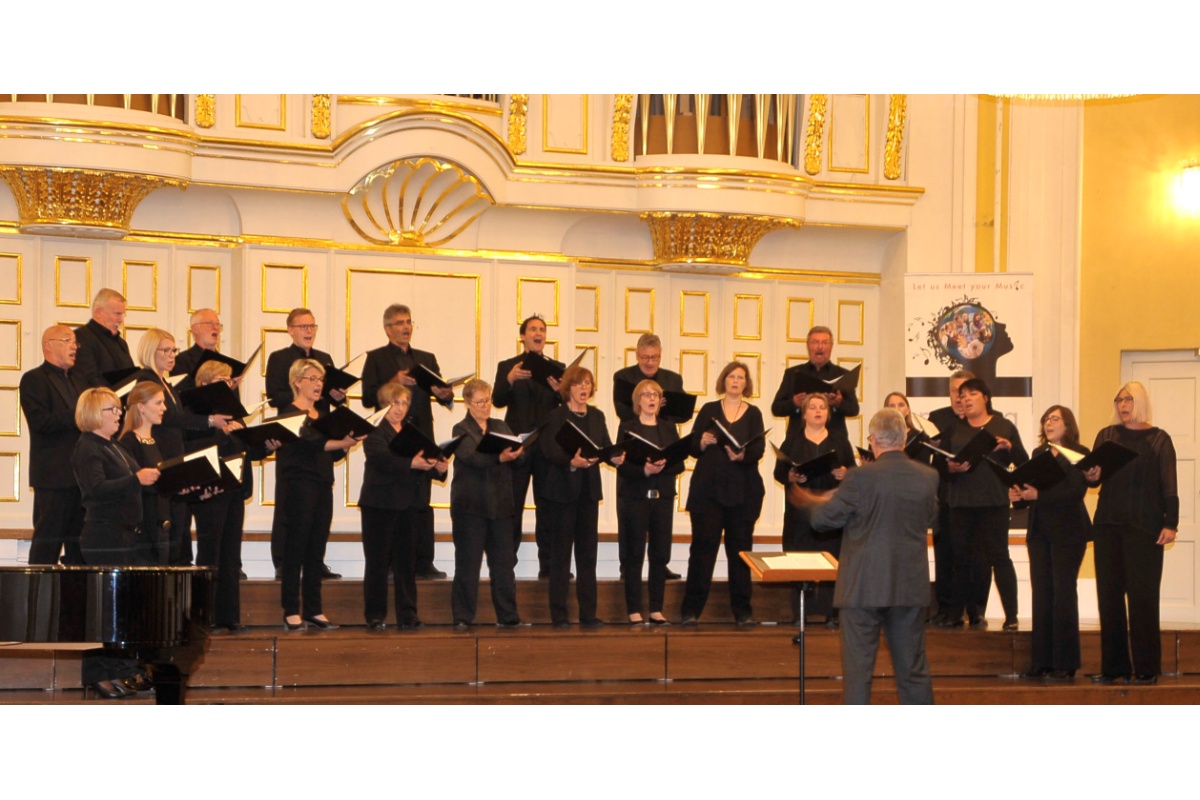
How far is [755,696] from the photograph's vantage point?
819cm

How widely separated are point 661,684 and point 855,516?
7.32ft

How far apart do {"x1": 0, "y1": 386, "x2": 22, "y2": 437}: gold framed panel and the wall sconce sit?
844 cm

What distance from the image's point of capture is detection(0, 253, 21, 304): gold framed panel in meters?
9.84

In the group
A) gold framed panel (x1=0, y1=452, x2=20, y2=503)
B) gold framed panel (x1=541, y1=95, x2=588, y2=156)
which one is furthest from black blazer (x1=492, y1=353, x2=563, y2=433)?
gold framed panel (x1=0, y1=452, x2=20, y2=503)

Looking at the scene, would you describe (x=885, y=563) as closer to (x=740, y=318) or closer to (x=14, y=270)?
(x=740, y=318)

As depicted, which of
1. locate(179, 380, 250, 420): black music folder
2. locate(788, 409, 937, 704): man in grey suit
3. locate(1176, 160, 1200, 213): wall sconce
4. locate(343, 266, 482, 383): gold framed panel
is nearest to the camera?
locate(788, 409, 937, 704): man in grey suit

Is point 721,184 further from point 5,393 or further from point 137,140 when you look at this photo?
point 5,393

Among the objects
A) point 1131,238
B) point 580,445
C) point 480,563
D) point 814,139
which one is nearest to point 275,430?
point 480,563

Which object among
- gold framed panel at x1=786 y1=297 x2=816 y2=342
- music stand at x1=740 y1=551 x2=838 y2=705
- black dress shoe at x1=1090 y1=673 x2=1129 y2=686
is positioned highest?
gold framed panel at x1=786 y1=297 x2=816 y2=342

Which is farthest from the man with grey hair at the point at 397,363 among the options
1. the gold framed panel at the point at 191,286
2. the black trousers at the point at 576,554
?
the gold framed panel at the point at 191,286

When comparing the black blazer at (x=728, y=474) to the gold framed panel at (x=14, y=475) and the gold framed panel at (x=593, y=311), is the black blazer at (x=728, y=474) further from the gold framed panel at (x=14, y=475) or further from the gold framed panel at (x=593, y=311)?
the gold framed panel at (x=14, y=475)

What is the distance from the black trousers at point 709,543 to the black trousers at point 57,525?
3465mm

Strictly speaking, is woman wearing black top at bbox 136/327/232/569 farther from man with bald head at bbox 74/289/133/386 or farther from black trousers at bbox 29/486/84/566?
black trousers at bbox 29/486/84/566

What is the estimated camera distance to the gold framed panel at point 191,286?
10320mm
